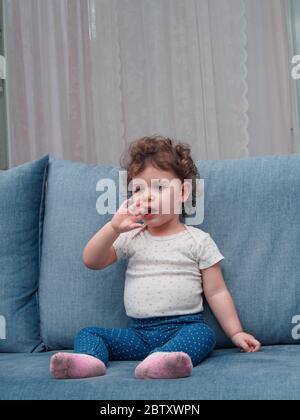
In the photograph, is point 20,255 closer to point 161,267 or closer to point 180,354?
point 161,267

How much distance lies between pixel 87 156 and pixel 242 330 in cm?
114

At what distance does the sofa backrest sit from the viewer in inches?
56.0

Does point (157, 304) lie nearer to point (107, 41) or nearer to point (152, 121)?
point (152, 121)

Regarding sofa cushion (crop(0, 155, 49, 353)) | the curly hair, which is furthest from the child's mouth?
sofa cushion (crop(0, 155, 49, 353))

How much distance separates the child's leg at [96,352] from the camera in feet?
3.75

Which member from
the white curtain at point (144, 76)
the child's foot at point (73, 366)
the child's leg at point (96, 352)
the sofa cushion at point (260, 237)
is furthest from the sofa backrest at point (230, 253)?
the white curtain at point (144, 76)

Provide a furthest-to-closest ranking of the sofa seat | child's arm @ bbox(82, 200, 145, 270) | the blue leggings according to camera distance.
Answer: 1. child's arm @ bbox(82, 200, 145, 270)
2. the blue leggings
3. the sofa seat

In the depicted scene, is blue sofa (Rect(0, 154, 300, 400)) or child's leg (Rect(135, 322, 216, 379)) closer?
child's leg (Rect(135, 322, 216, 379))

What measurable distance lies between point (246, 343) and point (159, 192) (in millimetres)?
413

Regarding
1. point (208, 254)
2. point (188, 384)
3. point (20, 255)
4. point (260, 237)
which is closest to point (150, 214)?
point (208, 254)

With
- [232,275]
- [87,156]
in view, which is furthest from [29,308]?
[87,156]

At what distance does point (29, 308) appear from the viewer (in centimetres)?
154

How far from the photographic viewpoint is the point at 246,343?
53.2 inches

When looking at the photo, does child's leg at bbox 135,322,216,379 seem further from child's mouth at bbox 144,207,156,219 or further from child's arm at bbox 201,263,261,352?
Answer: child's mouth at bbox 144,207,156,219
